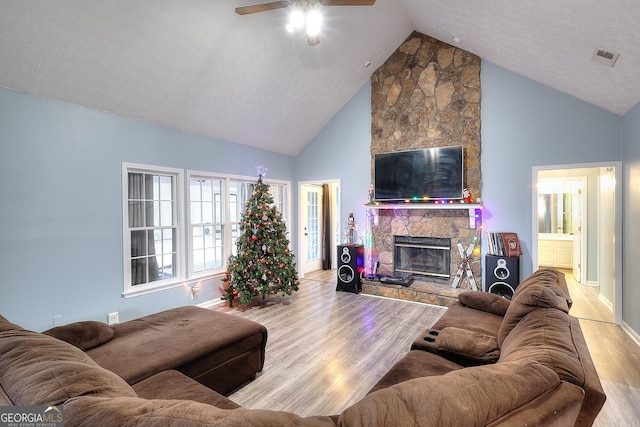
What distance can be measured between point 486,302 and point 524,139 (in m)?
2.97

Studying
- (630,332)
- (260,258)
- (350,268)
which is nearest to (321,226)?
(350,268)

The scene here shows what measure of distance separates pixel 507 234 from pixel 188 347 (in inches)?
182

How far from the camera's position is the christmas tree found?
4758 millimetres

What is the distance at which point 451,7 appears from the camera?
381 cm

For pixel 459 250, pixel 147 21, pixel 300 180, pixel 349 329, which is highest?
pixel 147 21

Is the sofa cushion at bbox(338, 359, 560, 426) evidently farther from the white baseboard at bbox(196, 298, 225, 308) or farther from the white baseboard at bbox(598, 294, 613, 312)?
the white baseboard at bbox(598, 294, 613, 312)

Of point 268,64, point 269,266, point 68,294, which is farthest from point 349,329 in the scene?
point 268,64

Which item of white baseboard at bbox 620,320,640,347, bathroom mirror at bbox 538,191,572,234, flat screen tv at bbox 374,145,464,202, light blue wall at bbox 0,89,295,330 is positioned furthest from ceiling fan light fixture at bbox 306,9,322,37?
bathroom mirror at bbox 538,191,572,234

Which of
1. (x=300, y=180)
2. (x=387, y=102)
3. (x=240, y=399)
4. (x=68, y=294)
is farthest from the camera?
(x=300, y=180)

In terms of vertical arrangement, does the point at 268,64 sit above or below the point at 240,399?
above

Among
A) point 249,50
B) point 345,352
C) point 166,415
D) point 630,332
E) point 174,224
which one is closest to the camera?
point 166,415

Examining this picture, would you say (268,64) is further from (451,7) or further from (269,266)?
(269,266)

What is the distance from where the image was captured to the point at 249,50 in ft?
12.9

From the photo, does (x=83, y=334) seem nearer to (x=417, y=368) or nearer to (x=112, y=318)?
(x=112, y=318)
